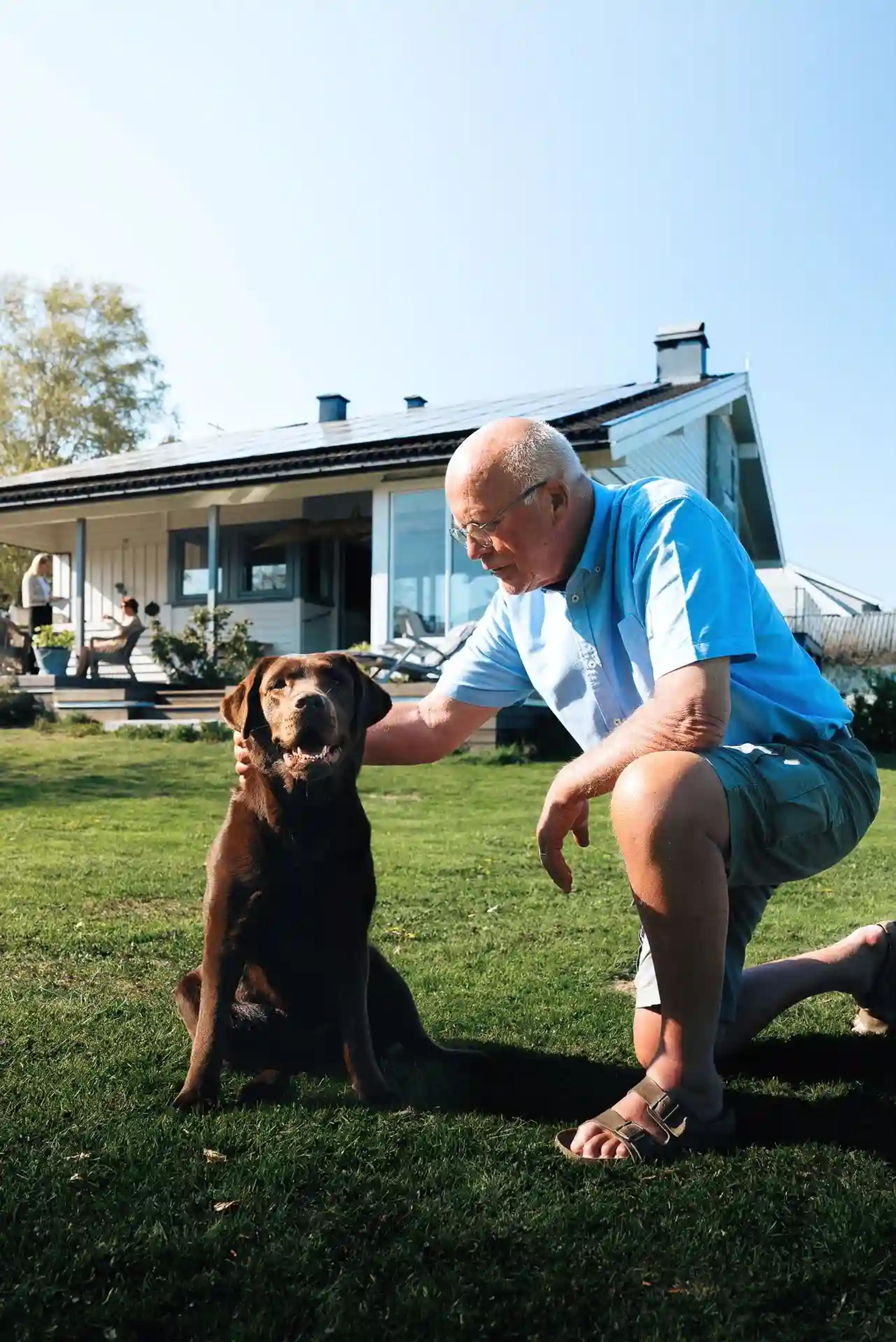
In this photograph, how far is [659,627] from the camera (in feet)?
7.96

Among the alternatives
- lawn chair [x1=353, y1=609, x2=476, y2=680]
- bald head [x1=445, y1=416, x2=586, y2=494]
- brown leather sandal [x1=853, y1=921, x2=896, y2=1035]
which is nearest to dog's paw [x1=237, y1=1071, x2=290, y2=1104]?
bald head [x1=445, y1=416, x2=586, y2=494]

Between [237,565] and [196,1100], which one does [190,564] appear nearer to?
[237,565]

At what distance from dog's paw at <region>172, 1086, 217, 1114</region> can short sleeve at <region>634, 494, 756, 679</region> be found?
1.34m

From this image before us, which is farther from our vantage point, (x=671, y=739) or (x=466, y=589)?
(x=466, y=589)

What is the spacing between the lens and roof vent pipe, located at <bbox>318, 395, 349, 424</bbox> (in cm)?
2175

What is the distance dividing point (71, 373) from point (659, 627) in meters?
38.5

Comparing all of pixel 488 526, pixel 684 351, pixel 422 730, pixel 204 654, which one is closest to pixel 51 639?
pixel 204 654

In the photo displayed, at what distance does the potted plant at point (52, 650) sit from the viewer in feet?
49.1

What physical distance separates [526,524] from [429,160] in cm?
656

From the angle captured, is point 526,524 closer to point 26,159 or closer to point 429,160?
point 429,160

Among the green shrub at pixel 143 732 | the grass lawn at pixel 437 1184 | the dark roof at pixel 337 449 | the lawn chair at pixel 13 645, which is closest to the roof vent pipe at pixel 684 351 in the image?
the dark roof at pixel 337 449

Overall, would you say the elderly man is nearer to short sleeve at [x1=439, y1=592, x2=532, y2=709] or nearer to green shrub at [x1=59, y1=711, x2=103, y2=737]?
short sleeve at [x1=439, y1=592, x2=532, y2=709]

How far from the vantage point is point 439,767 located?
33.7ft

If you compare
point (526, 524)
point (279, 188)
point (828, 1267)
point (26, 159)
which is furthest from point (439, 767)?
point (828, 1267)
